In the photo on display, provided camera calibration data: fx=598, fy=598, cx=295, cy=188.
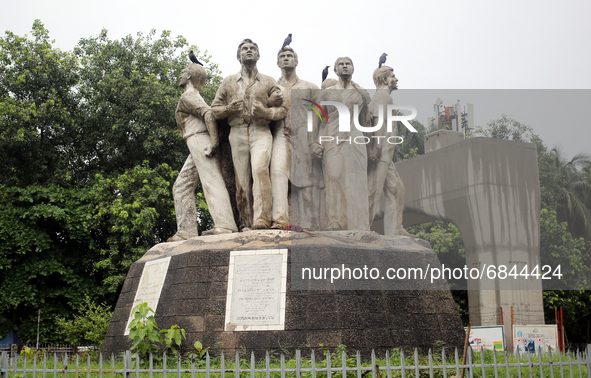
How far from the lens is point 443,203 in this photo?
50.3ft

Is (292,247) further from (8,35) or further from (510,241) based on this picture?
(8,35)

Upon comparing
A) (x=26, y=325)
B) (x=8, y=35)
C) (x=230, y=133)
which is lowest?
(x=26, y=325)

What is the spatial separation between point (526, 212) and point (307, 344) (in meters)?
9.21

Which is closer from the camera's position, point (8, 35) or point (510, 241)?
point (510, 241)

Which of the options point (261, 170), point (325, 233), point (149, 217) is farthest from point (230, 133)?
point (149, 217)

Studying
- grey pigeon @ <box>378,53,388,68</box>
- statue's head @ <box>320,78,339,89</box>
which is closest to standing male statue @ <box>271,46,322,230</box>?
statue's head @ <box>320,78,339,89</box>

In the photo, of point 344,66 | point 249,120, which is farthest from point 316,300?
point 344,66

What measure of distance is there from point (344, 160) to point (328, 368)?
380cm

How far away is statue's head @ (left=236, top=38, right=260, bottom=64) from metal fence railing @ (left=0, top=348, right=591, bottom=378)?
4042mm

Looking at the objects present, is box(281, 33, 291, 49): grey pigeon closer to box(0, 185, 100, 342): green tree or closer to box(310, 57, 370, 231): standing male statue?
box(310, 57, 370, 231): standing male statue

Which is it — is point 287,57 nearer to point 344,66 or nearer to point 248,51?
point 248,51

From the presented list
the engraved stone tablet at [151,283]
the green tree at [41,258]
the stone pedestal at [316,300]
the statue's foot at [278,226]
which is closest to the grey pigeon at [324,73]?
the statue's foot at [278,226]

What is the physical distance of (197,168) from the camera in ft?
28.1

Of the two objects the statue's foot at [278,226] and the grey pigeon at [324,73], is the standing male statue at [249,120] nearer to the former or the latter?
the statue's foot at [278,226]
